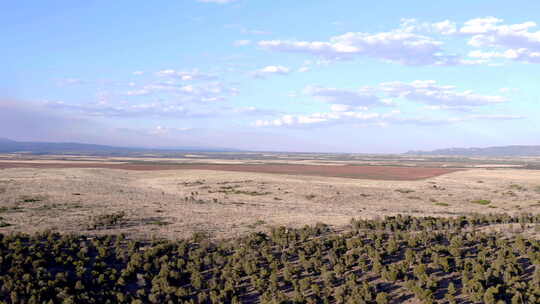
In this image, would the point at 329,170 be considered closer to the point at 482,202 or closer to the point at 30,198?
the point at 482,202

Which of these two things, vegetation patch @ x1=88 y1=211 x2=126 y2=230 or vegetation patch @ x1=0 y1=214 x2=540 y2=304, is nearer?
vegetation patch @ x1=0 y1=214 x2=540 y2=304

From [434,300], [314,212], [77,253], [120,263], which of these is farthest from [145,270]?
[314,212]

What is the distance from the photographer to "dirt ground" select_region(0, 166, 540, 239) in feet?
96.0

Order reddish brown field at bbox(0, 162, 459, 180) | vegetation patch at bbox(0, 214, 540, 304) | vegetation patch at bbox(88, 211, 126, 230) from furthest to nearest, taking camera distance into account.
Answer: reddish brown field at bbox(0, 162, 459, 180) → vegetation patch at bbox(88, 211, 126, 230) → vegetation patch at bbox(0, 214, 540, 304)

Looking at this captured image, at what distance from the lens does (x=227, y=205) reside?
41.2m

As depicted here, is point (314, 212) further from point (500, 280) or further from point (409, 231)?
point (500, 280)

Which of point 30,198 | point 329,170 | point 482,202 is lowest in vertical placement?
point 482,202

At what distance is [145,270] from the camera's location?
18.9 metres

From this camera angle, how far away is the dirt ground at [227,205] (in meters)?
29.3

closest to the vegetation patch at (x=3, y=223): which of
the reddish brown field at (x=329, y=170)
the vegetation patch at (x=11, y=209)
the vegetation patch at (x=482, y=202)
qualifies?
the vegetation patch at (x=11, y=209)

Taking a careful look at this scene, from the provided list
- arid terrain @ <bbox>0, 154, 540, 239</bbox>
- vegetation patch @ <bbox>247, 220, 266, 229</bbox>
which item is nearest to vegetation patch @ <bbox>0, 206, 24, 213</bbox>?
arid terrain @ <bbox>0, 154, 540, 239</bbox>

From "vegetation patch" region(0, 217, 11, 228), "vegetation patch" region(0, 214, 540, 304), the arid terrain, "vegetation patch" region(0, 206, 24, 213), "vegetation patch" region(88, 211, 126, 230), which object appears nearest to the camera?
"vegetation patch" region(0, 214, 540, 304)

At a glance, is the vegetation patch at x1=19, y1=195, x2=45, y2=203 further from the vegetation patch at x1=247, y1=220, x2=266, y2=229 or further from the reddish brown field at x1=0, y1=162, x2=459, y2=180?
the reddish brown field at x1=0, y1=162, x2=459, y2=180

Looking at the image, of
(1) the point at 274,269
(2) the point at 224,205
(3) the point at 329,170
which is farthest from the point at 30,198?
(3) the point at 329,170
